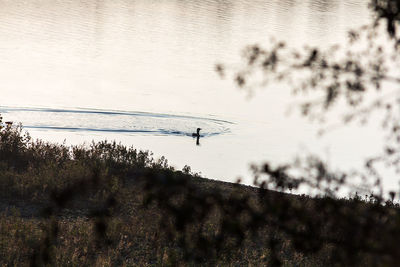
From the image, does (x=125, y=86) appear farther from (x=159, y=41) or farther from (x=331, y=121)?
(x=159, y=41)

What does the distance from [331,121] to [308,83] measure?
21.5 metres

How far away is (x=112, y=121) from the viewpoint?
25.5m

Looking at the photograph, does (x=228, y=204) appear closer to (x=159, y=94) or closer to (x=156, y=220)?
(x=156, y=220)

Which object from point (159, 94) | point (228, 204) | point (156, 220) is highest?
point (159, 94)

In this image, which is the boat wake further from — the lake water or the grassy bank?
the grassy bank

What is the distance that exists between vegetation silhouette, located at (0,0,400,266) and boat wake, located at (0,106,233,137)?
27.6 ft

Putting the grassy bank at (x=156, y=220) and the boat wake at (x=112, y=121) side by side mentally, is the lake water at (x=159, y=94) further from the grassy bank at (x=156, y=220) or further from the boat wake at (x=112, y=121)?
the grassy bank at (x=156, y=220)

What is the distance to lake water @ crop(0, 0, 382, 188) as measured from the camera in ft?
74.9

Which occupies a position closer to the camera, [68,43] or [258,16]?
[68,43]

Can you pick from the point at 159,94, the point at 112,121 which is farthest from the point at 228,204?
the point at 159,94

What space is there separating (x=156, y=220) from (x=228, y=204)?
6.65 meters

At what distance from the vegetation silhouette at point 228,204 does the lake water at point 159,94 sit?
1465 mm

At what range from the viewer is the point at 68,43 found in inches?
2008

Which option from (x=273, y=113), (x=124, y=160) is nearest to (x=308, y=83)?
(x=124, y=160)
